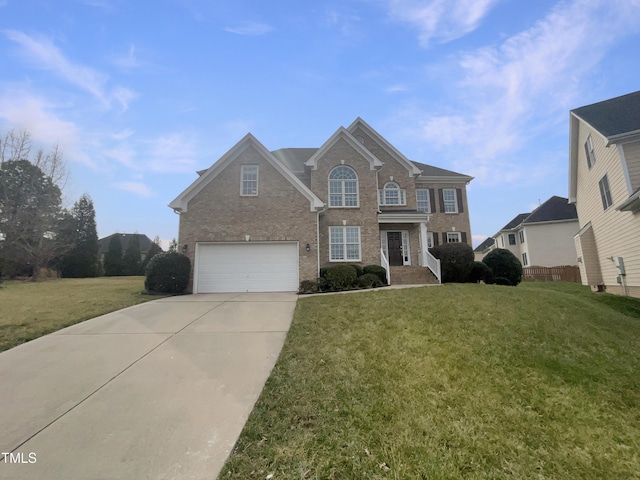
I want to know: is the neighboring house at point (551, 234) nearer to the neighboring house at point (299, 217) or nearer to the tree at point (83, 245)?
the neighboring house at point (299, 217)

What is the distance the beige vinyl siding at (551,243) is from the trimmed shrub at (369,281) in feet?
68.3

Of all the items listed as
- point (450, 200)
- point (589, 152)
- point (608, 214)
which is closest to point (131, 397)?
point (608, 214)

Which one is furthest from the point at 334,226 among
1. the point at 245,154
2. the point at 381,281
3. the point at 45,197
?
the point at 45,197

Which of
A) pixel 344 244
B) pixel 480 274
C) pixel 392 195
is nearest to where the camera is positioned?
pixel 480 274

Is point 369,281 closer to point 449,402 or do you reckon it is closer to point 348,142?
point 348,142

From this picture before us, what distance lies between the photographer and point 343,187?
17.1m

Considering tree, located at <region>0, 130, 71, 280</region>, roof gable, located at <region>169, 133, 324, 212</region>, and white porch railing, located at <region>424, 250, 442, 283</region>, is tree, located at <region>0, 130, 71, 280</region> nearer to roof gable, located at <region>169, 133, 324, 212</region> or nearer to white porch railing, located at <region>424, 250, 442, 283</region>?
roof gable, located at <region>169, 133, 324, 212</region>

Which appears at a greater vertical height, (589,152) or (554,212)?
(589,152)

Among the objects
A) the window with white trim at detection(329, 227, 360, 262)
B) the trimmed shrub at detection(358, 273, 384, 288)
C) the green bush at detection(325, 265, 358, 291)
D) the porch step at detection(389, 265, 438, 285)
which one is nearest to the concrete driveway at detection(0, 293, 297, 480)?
the green bush at detection(325, 265, 358, 291)

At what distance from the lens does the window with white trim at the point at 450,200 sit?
21062 millimetres

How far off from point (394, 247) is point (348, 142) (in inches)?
273

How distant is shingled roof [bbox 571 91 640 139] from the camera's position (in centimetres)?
1127

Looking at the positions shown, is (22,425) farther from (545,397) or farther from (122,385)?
(545,397)

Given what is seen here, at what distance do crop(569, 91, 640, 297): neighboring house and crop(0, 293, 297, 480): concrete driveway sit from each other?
1355 cm
